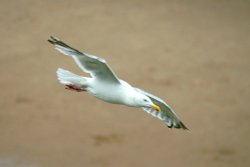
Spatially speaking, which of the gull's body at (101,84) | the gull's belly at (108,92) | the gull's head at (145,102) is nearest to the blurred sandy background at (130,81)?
the gull's head at (145,102)

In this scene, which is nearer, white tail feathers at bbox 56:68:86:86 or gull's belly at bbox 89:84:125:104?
gull's belly at bbox 89:84:125:104

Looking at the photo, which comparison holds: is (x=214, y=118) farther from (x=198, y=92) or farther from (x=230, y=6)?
(x=230, y=6)

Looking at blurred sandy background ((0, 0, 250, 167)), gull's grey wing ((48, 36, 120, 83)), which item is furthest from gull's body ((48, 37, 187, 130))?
blurred sandy background ((0, 0, 250, 167))

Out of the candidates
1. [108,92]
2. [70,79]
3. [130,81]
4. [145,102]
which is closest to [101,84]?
[108,92]

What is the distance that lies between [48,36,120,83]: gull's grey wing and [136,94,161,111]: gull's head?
0.71 feet

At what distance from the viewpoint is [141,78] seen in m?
8.02

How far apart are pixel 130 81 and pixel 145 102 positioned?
3516 millimetres

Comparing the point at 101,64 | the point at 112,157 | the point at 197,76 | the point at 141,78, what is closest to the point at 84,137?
the point at 112,157

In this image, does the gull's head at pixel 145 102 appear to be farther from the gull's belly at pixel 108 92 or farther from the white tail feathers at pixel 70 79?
the white tail feathers at pixel 70 79

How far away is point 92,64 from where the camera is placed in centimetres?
425

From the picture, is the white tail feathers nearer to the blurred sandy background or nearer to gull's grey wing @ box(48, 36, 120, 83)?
gull's grey wing @ box(48, 36, 120, 83)

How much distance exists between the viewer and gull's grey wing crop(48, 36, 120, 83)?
4.08m

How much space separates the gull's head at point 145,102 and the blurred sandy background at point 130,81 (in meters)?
2.10

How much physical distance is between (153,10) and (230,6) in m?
1.15
